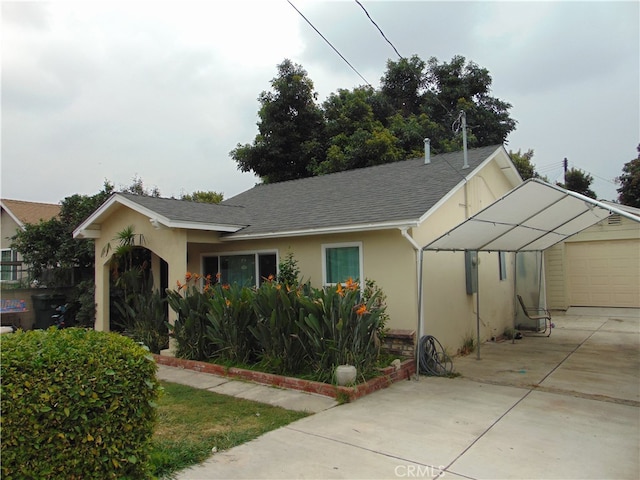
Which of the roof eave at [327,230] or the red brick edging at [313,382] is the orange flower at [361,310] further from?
the roof eave at [327,230]

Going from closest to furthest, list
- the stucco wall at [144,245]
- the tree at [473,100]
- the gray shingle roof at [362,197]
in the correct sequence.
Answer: the gray shingle roof at [362,197] < the stucco wall at [144,245] < the tree at [473,100]

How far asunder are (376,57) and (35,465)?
26.1 ft

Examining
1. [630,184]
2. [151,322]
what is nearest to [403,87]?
[630,184]

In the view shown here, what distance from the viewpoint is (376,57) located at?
828 cm

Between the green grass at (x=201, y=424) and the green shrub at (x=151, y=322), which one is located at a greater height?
the green shrub at (x=151, y=322)

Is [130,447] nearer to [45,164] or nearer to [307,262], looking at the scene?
[307,262]

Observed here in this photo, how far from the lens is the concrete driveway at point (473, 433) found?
3.90 m

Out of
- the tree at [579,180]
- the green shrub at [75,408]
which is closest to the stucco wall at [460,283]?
the green shrub at [75,408]

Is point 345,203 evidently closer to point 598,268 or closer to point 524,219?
point 524,219

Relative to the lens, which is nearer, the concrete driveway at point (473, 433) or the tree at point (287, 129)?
the concrete driveway at point (473, 433)

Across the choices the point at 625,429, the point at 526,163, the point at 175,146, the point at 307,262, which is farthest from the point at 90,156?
the point at 526,163

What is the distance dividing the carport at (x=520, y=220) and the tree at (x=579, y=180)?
16390mm

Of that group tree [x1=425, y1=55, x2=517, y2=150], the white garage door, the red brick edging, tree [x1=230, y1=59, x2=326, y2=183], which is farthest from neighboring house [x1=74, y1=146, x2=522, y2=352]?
tree [x1=425, y1=55, x2=517, y2=150]

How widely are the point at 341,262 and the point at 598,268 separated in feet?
35.9
